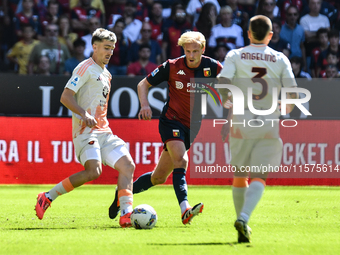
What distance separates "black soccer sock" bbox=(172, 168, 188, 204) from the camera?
5734 mm

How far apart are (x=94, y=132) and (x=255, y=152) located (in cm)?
199

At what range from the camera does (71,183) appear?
5.85 m

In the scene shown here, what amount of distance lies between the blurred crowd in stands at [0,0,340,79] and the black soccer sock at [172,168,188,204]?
7.12 metres

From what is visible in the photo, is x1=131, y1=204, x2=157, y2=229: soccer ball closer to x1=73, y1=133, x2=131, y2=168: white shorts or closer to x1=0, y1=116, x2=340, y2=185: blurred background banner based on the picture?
x1=73, y1=133, x2=131, y2=168: white shorts

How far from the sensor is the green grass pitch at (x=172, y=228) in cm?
430

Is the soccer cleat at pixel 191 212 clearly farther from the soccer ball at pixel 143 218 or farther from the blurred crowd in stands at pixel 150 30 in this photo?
the blurred crowd in stands at pixel 150 30

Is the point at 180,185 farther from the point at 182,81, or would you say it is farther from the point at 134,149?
the point at 134,149

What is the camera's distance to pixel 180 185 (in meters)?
5.81

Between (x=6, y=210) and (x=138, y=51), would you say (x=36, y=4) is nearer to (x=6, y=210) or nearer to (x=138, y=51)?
(x=138, y=51)

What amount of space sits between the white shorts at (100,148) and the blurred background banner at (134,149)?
4921 mm

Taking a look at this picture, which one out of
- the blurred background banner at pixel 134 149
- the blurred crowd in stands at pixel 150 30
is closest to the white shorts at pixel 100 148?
the blurred background banner at pixel 134 149

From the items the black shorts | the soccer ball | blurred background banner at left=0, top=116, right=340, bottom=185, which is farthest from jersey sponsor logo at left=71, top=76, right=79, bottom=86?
blurred background banner at left=0, top=116, right=340, bottom=185

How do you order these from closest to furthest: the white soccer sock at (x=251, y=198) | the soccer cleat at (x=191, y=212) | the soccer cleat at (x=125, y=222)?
the white soccer sock at (x=251, y=198), the soccer cleat at (x=191, y=212), the soccer cleat at (x=125, y=222)

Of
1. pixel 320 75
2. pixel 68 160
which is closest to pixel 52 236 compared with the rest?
pixel 68 160
